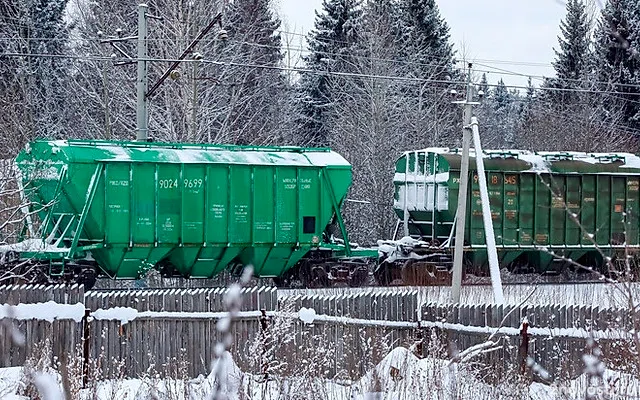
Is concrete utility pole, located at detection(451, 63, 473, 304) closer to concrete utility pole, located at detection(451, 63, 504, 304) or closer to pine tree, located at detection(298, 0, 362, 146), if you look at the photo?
concrete utility pole, located at detection(451, 63, 504, 304)

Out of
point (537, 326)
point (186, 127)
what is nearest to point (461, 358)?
point (537, 326)

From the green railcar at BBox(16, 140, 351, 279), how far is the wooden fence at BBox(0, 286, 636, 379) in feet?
19.2

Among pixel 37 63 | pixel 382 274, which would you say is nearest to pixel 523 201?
pixel 382 274

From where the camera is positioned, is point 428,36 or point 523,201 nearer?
point 523,201

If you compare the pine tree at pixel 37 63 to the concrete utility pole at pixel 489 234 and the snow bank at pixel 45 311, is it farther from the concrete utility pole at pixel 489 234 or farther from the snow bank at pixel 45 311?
the snow bank at pixel 45 311

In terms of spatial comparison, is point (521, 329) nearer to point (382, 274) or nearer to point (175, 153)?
point (175, 153)

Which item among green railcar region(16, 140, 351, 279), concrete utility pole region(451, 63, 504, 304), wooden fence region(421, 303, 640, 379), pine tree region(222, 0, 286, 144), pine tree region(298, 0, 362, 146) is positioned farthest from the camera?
pine tree region(298, 0, 362, 146)

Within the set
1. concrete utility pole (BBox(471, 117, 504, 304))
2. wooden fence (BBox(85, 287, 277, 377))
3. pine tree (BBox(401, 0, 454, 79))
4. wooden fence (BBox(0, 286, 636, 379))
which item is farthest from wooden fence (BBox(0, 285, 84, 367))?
pine tree (BBox(401, 0, 454, 79))

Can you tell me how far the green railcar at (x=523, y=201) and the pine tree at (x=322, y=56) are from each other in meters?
20.4

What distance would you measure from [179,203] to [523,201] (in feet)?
31.3

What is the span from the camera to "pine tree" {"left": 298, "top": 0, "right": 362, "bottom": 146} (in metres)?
42.8

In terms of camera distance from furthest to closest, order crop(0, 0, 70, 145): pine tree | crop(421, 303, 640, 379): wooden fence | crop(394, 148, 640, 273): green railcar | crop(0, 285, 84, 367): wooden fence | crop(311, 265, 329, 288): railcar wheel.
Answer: crop(0, 0, 70, 145): pine tree < crop(394, 148, 640, 273): green railcar < crop(311, 265, 329, 288): railcar wheel < crop(0, 285, 84, 367): wooden fence < crop(421, 303, 640, 379): wooden fence

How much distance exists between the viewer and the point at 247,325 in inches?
425

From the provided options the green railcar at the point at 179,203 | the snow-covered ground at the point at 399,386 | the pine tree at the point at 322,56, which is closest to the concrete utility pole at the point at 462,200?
the green railcar at the point at 179,203
